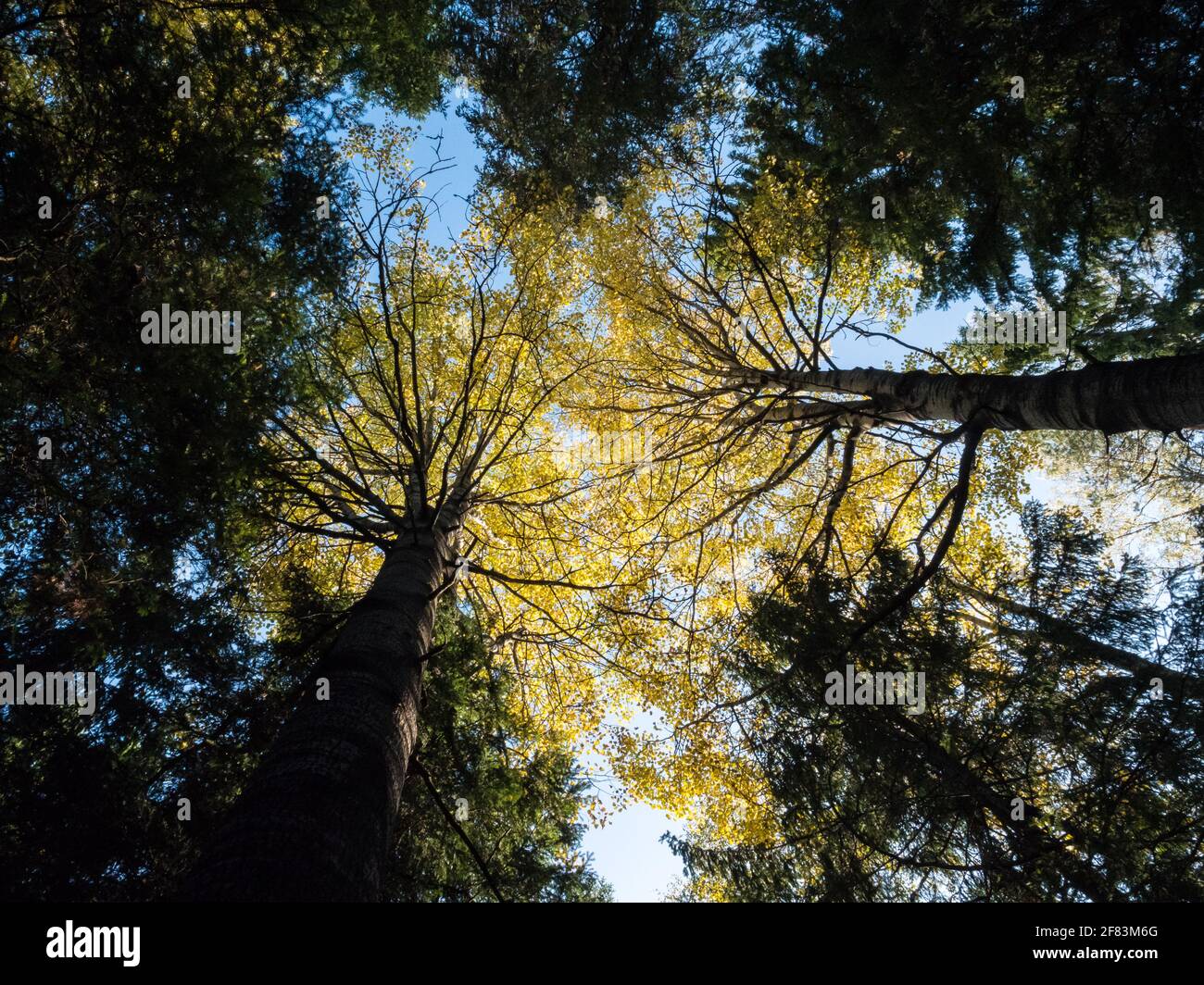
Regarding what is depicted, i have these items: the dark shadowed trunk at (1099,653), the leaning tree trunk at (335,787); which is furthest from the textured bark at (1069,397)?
the leaning tree trunk at (335,787)

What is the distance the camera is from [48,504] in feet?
9.35

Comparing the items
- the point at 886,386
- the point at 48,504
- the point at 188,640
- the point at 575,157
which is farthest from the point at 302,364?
the point at 886,386

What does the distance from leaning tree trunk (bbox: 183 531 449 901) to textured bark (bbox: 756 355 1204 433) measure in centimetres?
402

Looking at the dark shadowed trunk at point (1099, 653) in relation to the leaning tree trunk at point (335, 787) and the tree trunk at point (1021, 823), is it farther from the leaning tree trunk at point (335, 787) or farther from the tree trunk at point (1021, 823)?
the leaning tree trunk at point (335, 787)

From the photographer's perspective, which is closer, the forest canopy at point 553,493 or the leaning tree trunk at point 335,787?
the leaning tree trunk at point 335,787

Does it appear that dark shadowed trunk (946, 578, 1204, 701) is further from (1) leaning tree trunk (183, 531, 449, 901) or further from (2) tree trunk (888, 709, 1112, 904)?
(1) leaning tree trunk (183, 531, 449, 901)

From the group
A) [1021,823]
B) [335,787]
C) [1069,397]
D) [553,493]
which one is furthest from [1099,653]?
[553,493]

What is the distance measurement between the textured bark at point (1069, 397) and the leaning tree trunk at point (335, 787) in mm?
4016

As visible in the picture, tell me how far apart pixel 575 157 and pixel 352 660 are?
583cm

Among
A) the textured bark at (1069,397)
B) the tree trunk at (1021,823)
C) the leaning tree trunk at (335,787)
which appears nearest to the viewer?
the leaning tree trunk at (335,787)

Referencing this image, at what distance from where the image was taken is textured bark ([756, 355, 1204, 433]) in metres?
2.96

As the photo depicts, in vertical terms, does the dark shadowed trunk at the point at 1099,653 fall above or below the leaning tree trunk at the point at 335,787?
above

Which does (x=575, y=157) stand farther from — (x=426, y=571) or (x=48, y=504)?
(x=48, y=504)

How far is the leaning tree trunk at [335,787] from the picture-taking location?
169cm
